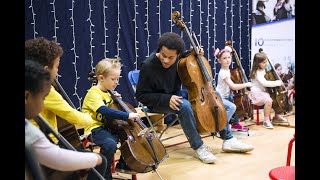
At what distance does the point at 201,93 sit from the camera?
2.88m

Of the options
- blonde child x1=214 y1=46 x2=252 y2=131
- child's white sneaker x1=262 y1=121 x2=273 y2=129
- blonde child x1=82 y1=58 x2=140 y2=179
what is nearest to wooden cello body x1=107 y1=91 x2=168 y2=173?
blonde child x1=82 y1=58 x2=140 y2=179

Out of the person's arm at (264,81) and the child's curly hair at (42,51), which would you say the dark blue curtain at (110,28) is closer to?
the person's arm at (264,81)

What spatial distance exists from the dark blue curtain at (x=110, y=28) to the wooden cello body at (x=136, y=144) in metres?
1.52

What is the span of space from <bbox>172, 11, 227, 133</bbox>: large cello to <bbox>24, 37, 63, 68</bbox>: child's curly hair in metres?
1.77

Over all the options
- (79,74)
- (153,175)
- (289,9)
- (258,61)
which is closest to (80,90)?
(79,74)

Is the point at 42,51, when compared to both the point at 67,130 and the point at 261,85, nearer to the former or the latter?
the point at 67,130

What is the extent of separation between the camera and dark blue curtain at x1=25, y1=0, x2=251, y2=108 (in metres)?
3.56

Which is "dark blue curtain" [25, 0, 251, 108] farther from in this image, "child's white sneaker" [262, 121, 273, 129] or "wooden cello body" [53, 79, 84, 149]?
"wooden cello body" [53, 79, 84, 149]

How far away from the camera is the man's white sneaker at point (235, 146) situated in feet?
10.4

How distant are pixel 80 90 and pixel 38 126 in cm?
288

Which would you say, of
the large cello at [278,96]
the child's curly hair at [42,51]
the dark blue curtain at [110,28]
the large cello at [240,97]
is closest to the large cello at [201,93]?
the large cello at [240,97]
